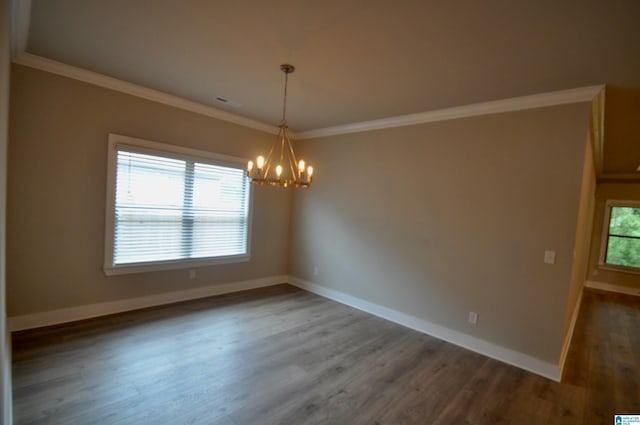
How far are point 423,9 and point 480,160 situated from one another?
2.09 meters

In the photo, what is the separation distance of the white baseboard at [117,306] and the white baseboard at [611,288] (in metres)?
7.97

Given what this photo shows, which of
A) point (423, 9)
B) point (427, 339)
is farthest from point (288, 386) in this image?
point (423, 9)

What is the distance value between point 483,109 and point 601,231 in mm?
6421

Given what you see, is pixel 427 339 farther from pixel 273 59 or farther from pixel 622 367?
pixel 273 59

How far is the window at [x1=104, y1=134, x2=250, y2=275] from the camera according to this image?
143 inches

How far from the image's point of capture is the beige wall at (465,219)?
2971mm

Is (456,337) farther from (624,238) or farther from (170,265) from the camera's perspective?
(624,238)

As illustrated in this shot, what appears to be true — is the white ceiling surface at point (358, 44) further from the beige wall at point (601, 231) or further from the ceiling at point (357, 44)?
the beige wall at point (601, 231)

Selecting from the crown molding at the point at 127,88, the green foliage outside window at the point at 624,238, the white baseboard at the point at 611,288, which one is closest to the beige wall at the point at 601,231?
the white baseboard at the point at 611,288

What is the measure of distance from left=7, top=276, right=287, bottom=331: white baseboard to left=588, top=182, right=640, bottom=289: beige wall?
26.2 feet

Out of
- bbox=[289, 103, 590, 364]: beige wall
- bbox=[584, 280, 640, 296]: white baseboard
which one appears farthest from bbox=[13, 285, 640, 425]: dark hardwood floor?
bbox=[584, 280, 640, 296]: white baseboard

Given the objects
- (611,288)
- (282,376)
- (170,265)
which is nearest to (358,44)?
(282,376)

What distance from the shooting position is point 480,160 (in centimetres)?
345

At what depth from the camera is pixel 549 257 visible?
9.82 feet
